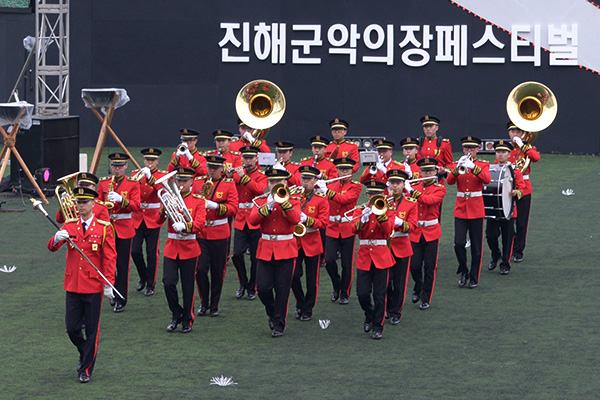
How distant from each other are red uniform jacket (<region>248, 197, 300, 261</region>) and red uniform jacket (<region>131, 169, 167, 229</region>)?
2034 millimetres

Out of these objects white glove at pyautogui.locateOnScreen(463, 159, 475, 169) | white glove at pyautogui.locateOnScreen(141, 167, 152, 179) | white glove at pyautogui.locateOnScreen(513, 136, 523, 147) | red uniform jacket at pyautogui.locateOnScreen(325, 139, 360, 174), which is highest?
white glove at pyautogui.locateOnScreen(513, 136, 523, 147)

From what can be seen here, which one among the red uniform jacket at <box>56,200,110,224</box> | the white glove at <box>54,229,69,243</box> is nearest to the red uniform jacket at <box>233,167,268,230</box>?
the red uniform jacket at <box>56,200,110,224</box>

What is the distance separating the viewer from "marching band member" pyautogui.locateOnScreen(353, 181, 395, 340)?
10.3m

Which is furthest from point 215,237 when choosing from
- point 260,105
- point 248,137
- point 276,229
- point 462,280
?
point 260,105

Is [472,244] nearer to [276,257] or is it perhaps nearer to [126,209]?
[276,257]

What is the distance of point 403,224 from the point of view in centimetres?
1066

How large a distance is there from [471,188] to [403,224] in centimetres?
248

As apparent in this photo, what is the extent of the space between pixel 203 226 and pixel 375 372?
99.8 inches

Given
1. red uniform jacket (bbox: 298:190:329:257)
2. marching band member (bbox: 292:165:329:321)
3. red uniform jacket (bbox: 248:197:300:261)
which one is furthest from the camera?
red uniform jacket (bbox: 298:190:329:257)

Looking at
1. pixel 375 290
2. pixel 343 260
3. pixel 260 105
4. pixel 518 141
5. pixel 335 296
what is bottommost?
pixel 335 296

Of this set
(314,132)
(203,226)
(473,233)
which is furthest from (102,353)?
(314,132)

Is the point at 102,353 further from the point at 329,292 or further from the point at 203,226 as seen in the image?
the point at 329,292

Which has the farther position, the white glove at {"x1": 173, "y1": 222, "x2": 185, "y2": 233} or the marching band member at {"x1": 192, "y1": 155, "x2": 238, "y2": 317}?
the marching band member at {"x1": 192, "y1": 155, "x2": 238, "y2": 317}

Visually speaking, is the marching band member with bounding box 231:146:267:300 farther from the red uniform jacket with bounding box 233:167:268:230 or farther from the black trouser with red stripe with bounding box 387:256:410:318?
the black trouser with red stripe with bounding box 387:256:410:318
